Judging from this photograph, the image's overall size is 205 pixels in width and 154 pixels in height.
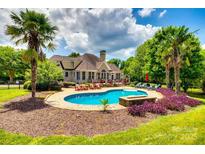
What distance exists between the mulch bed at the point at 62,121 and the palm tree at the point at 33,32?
5638 millimetres

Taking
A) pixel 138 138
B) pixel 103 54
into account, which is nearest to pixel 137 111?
pixel 138 138

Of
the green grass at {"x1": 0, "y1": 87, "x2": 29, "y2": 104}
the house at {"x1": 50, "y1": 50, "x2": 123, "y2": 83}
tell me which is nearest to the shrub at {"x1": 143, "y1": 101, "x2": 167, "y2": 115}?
the green grass at {"x1": 0, "y1": 87, "x2": 29, "y2": 104}

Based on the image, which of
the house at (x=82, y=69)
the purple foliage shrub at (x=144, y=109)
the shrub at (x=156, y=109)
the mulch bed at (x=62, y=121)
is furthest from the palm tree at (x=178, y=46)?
the house at (x=82, y=69)

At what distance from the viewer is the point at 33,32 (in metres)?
14.9

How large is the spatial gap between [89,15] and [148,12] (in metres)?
5.02

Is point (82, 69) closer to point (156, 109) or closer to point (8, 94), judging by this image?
point (8, 94)

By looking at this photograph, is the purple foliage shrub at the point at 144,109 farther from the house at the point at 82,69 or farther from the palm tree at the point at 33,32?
the house at the point at 82,69

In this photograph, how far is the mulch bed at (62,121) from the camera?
813 cm

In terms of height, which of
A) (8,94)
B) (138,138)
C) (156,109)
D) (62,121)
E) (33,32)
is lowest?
(138,138)

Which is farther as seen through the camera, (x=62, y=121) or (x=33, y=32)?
(x=33, y=32)

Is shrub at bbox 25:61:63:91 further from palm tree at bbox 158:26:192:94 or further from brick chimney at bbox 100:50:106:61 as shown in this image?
brick chimney at bbox 100:50:106:61

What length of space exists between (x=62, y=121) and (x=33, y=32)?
9488 millimetres
